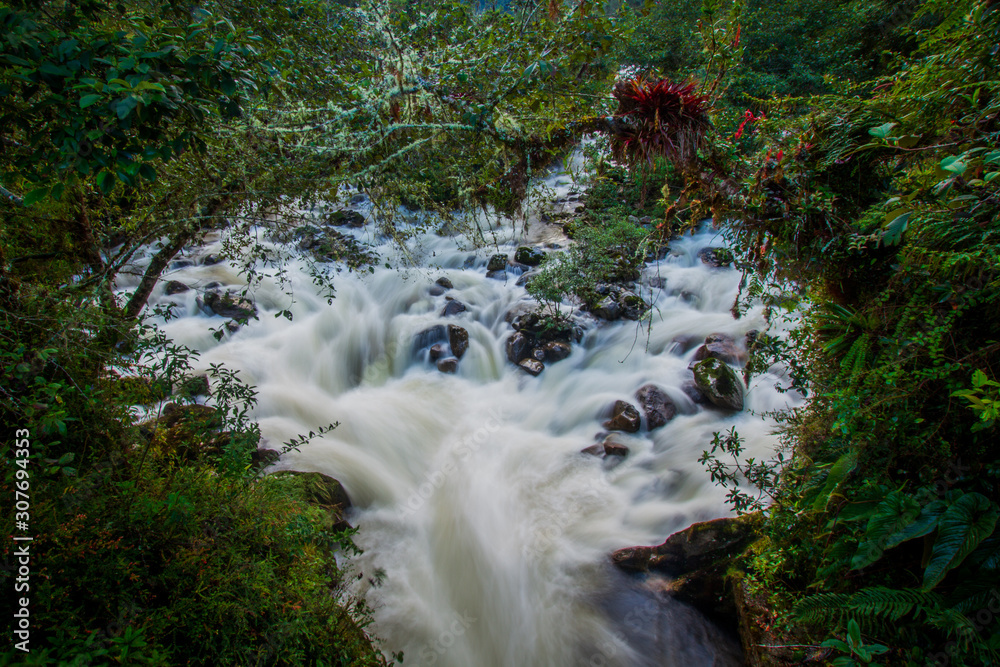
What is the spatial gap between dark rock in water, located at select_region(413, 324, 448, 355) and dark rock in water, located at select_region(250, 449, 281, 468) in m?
3.81

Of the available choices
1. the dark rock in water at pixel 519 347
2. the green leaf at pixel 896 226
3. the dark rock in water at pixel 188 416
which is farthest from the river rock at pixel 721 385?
the dark rock in water at pixel 188 416

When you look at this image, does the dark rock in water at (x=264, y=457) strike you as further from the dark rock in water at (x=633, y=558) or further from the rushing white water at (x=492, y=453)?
the dark rock in water at (x=633, y=558)

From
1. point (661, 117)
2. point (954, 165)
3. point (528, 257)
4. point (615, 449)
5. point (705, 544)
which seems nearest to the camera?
point (954, 165)

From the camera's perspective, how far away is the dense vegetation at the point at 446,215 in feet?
6.09

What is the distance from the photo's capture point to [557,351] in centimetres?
782

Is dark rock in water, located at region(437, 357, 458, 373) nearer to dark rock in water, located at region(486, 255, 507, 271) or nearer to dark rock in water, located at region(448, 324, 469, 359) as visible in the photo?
dark rock in water, located at region(448, 324, 469, 359)

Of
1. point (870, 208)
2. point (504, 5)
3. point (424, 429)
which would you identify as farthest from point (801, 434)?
point (424, 429)

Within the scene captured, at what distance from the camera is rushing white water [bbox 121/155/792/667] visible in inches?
151

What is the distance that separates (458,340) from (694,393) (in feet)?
13.7

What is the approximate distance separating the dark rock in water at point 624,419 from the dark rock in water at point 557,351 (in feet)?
5.82

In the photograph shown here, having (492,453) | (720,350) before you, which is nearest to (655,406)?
(720,350)

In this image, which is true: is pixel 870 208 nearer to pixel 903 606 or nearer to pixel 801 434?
pixel 801 434

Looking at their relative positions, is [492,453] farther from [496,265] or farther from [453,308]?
[496,265]

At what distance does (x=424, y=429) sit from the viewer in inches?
252
